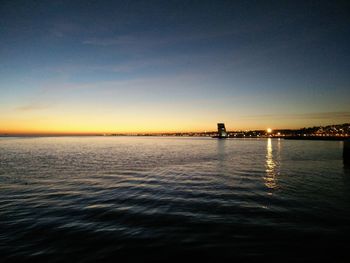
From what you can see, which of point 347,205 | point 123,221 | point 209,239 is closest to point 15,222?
point 123,221

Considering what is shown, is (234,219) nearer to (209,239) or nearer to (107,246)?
(209,239)

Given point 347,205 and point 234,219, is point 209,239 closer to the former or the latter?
point 234,219

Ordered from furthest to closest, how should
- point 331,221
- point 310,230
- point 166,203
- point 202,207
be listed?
point 166,203, point 202,207, point 331,221, point 310,230

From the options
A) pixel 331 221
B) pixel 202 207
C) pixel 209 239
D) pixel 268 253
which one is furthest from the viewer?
pixel 202 207

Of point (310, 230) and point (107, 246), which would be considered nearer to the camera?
point (107, 246)

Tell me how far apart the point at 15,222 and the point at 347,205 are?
62.4 feet

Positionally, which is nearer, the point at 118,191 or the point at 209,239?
the point at 209,239

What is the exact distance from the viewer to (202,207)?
1391 cm

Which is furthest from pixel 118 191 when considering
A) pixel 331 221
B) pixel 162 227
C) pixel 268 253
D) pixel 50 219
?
pixel 331 221

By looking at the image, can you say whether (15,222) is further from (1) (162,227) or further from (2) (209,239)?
(2) (209,239)

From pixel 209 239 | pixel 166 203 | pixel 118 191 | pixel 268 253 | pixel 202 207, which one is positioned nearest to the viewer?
pixel 268 253

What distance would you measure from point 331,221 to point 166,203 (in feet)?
29.8

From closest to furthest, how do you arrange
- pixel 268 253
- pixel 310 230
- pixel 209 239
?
pixel 268 253
pixel 209 239
pixel 310 230

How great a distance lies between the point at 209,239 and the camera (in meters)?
9.38
